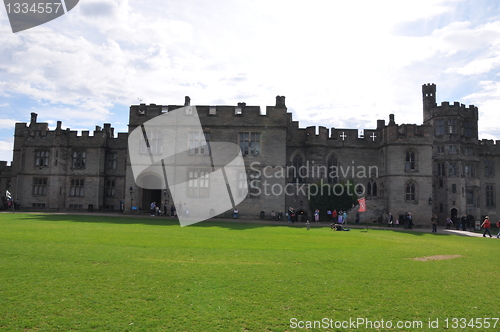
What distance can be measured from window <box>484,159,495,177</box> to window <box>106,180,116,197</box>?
4390 centimetres

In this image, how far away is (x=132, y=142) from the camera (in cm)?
3359

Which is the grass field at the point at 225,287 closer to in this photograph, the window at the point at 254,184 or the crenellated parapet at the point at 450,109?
the window at the point at 254,184

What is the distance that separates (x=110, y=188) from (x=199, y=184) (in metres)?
13.5

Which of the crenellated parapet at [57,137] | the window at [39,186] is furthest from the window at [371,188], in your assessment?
the window at [39,186]

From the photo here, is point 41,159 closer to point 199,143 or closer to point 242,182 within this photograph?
point 199,143

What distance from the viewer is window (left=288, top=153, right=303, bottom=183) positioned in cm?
3634

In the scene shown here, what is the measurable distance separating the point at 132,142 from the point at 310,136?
1737 centimetres

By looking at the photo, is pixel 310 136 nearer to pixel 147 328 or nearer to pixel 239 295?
pixel 239 295

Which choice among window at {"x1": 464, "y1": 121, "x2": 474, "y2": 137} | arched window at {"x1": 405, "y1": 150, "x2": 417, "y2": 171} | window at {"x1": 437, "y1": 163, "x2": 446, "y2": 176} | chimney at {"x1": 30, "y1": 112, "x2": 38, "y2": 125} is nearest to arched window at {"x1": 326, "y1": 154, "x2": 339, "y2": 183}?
arched window at {"x1": 405, "y1": 150, "x2": 417, "y2": 171}

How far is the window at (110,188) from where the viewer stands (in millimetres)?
40531

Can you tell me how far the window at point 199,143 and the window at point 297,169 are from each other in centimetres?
913

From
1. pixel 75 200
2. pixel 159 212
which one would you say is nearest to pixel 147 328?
pixel 159 212

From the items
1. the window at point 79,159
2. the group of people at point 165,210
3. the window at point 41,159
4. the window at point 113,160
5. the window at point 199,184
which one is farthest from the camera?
the window at point 113,160

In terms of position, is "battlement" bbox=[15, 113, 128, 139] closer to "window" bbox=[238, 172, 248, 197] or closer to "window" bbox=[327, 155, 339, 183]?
"window" bbox=[238, 172, 248, 197]
